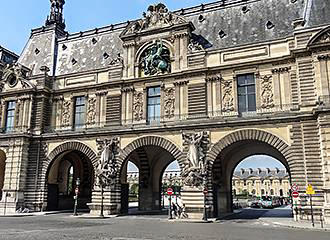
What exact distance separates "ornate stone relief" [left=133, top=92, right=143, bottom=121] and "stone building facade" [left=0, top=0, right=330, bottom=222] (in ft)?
0.33

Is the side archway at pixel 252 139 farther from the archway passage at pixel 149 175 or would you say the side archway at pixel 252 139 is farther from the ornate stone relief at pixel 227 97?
the archway passage at pixel 149 175

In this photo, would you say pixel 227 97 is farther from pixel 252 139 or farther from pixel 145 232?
pixel 145 232

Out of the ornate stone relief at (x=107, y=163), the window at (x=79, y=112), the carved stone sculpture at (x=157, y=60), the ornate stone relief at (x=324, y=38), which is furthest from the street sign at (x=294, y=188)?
the window at (x=79, y=112)

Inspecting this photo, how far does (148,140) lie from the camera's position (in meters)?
31.3

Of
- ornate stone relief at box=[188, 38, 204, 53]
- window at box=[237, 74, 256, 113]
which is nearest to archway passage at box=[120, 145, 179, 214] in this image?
window at box=[237, 74, 256, 113]

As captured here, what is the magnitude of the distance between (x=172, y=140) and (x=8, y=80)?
67.6 feet

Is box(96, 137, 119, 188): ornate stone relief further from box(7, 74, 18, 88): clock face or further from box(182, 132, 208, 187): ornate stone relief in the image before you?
box(7, 74, 18, 88): clock face

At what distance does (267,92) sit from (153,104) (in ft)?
34.2

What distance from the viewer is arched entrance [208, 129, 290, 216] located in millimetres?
27750

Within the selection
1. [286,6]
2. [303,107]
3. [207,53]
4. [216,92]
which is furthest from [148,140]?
[286,6]

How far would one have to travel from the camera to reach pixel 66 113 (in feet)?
122

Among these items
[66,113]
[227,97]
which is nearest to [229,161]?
[227,97]

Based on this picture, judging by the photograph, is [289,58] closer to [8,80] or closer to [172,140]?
[172,140]

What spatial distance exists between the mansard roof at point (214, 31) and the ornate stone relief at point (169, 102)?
567 centimetres
